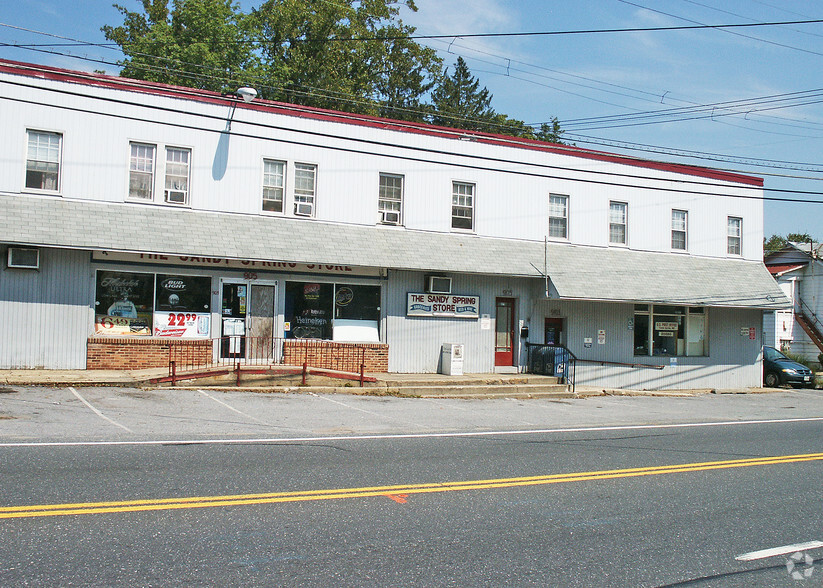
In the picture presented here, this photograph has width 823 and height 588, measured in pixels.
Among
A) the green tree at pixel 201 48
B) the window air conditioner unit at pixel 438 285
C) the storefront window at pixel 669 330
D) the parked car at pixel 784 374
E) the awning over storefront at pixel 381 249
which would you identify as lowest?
the parked car at pixel 784 374

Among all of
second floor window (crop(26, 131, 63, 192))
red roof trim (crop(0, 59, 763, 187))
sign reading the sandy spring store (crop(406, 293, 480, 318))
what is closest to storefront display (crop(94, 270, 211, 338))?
second floor window (crop(26, 131, 63, 192))

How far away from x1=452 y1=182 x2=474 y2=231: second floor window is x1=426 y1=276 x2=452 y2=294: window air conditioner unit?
188 centimetres

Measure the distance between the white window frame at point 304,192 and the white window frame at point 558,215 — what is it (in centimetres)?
794

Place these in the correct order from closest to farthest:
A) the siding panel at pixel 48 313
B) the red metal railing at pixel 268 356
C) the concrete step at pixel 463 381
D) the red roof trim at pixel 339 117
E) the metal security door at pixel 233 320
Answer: the siding panel at pixel 48 313 → the red roof trim at pixel 339 117 → the red metal railing at pixel 268 356 → the concrete step at pixel 463 381 → the metal security door at pixel 233 320

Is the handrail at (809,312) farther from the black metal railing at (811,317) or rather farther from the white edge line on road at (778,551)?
the white edge line on road at (778,551)

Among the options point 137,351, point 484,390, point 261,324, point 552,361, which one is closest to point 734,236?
point 552,361

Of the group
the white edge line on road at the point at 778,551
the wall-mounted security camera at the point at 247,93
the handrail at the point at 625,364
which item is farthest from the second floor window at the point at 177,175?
the white edge line on road at the point at 778,551

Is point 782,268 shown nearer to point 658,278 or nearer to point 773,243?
point 658,278

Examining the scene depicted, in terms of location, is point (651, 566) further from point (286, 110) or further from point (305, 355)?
point (286, 110)

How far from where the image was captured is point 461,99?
60219mm

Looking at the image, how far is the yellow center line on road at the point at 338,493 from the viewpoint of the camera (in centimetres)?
657

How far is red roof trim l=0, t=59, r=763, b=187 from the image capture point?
1770 centimetres

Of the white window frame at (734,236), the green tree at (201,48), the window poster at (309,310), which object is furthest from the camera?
the green tree at (201,48)

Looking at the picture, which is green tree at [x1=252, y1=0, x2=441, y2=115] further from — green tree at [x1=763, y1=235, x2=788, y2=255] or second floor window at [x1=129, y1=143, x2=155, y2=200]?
green tree at [x1=763, y1=235, x2=788, y2=255]
